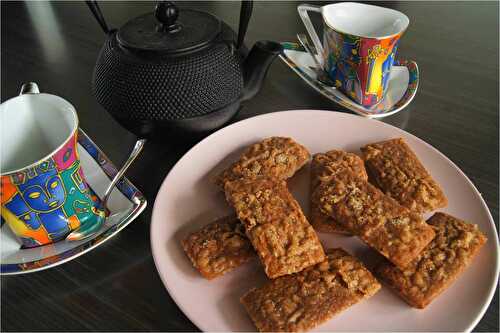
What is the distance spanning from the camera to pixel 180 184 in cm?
70

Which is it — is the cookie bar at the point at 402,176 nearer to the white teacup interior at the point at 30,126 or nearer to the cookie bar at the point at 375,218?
the cookie bar at the point at 375,218

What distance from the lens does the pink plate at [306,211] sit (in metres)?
0.54

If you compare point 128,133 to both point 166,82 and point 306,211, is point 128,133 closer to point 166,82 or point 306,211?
point 166,82

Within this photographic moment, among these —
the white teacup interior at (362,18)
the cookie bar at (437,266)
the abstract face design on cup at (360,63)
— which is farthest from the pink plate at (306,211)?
the white teacup interior at (362,18)

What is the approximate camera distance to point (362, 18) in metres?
0.93

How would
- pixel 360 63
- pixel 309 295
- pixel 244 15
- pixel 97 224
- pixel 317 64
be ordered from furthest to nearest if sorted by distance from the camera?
pixel 317 64, pixel 360 63, pixel 244 15, pixel 97 224, pixel 309 295

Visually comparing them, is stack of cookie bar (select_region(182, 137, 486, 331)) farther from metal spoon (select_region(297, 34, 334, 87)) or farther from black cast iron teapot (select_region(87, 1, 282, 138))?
metal spoon (select_region(297, 34, 334, 87))

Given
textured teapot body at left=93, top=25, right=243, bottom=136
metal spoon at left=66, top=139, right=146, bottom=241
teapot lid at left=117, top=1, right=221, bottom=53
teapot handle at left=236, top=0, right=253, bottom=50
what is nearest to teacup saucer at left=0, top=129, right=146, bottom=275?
metal spoon at left=66, top=139, right=146, bottom=241

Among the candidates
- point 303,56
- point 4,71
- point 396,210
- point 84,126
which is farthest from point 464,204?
point 4,71

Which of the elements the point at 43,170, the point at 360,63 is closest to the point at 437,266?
the point at 360,63

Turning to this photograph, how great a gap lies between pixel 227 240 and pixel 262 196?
0.09 m

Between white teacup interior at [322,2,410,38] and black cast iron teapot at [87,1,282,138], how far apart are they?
0.23 m

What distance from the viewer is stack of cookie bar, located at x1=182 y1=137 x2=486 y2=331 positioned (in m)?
0.55

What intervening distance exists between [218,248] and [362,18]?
652mm
